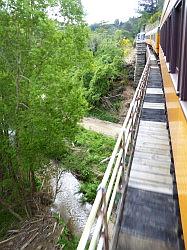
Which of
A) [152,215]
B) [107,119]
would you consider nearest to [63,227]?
[152,215]

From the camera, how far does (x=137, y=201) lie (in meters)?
3.97

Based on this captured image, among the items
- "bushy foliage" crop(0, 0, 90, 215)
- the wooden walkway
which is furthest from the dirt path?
the wooden walkway

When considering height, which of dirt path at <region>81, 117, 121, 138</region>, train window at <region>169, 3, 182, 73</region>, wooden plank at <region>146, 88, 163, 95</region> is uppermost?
train window at <region>169, 3, 182, 73</region>

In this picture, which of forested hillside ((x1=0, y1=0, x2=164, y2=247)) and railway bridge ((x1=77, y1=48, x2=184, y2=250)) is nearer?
railway bridge ((x1=77, y1=48, x2=184, y2=250))

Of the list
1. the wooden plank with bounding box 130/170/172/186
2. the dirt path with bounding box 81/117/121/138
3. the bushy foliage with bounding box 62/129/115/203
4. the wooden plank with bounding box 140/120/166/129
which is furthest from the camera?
the dirt path with bounding box 81/117/121/138

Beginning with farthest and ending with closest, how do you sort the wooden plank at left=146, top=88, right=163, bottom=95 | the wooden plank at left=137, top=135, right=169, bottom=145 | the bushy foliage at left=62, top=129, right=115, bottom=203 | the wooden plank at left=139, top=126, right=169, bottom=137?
the bushy foliage at left=62, top=129, right=115, bottom=203, the wooden plank at left=146, top=88, right=163, bottom=95, the wooden plank at left=139, top=126, right=169, bottom=137, the wooden plank at left=137, top=135, right=169, bottom=145

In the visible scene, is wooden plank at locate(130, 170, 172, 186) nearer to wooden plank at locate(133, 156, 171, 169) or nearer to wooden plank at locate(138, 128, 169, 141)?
wooden plank at locate(133, 156, 171, 169)

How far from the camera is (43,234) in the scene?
29.3 ft

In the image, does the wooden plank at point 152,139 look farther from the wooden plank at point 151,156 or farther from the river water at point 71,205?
the river water at point 71,205

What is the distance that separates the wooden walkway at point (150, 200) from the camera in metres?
3.28

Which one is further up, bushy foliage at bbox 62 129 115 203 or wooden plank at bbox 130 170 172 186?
wooden plank at bbox 130 170 172 186

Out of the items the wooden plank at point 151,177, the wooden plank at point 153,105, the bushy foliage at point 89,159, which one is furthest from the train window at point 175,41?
the bushy foliage at point 89,159

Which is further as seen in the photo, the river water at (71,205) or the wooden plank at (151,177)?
the river water at (71,205)

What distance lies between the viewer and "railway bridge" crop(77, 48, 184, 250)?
2.58 metres
